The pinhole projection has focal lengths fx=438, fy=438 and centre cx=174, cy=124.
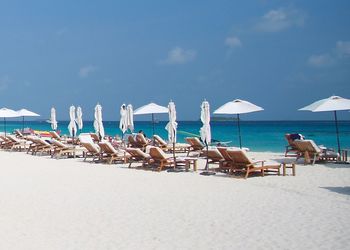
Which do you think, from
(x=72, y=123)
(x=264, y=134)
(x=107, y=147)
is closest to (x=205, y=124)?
(x=107, y=147)

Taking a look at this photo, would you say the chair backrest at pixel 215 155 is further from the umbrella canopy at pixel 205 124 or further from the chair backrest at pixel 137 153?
the chair backrest at pixel 137 153

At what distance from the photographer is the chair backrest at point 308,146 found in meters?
11.4

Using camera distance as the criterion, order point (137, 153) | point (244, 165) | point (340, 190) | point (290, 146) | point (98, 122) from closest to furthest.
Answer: point (340, 190)
point (244, 165)
point (137, 153)
point (290, 146)
point (98, 122)

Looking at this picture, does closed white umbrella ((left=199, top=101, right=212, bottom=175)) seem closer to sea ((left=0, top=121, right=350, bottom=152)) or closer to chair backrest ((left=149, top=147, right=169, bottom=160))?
chair backrest ((left=149, top=147, right=169, bottom=160))

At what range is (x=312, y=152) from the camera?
454 inches

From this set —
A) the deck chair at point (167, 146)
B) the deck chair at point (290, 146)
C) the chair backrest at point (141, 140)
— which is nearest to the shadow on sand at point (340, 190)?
the deck chair at point (290, 146)

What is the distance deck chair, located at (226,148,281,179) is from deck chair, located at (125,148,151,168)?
2.61 meters

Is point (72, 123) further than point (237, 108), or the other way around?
point (72, 123)

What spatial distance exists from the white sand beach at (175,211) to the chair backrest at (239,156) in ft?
1.69

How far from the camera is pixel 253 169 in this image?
9352 millimetres

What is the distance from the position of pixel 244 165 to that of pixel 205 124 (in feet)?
5.49

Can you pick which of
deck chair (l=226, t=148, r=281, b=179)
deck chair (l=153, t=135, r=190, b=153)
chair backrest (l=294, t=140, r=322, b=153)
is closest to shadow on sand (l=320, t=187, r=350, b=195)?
deck chair (l=226, t=148, r=281, b=179)

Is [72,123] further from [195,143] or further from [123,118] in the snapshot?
[195,143]

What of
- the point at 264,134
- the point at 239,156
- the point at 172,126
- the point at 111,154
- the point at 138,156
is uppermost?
the point at 264,134
